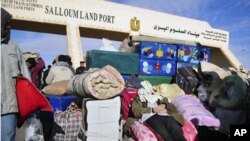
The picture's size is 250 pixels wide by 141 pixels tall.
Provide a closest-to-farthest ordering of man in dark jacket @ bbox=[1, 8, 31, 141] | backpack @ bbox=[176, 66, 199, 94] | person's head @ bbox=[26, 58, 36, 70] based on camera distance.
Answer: man in dark jacket @ bbox=[1, 8, 31, 141]
backpack @ bbox=[176, 66, 199, 94]
person's head @ bbox=[26, 58, 36, 70]

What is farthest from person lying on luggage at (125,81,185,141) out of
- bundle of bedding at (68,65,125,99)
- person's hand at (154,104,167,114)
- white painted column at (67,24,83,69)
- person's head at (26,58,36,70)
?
white painted column at (67,24,83,69)

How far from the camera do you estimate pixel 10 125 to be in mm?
3111

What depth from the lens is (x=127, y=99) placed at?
4.79m

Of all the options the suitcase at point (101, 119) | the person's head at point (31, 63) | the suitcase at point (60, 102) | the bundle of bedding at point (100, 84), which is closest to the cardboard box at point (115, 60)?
the suitcase at point (60, 102)

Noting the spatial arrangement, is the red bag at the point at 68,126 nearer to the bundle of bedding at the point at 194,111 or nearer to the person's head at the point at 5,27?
the bundle of bedding at the point at 194,111

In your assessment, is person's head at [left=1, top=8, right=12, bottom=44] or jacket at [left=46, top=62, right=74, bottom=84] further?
jacket at [left=46, top=62, right=74, bottom=84]

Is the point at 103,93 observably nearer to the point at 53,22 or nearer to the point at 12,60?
the point at 12,60

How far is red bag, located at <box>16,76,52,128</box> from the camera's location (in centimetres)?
321

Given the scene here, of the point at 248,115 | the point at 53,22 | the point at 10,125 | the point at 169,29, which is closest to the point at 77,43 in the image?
the point at 53,22

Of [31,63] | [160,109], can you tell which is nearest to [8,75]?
[160,109]

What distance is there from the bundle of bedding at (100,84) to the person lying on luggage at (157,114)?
1.84ft

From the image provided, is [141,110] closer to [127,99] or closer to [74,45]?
[127,99]

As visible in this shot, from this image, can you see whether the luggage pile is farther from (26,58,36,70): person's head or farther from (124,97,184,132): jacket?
(26,58,36,70): person's head

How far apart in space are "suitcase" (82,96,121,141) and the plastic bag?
58 centimetres
